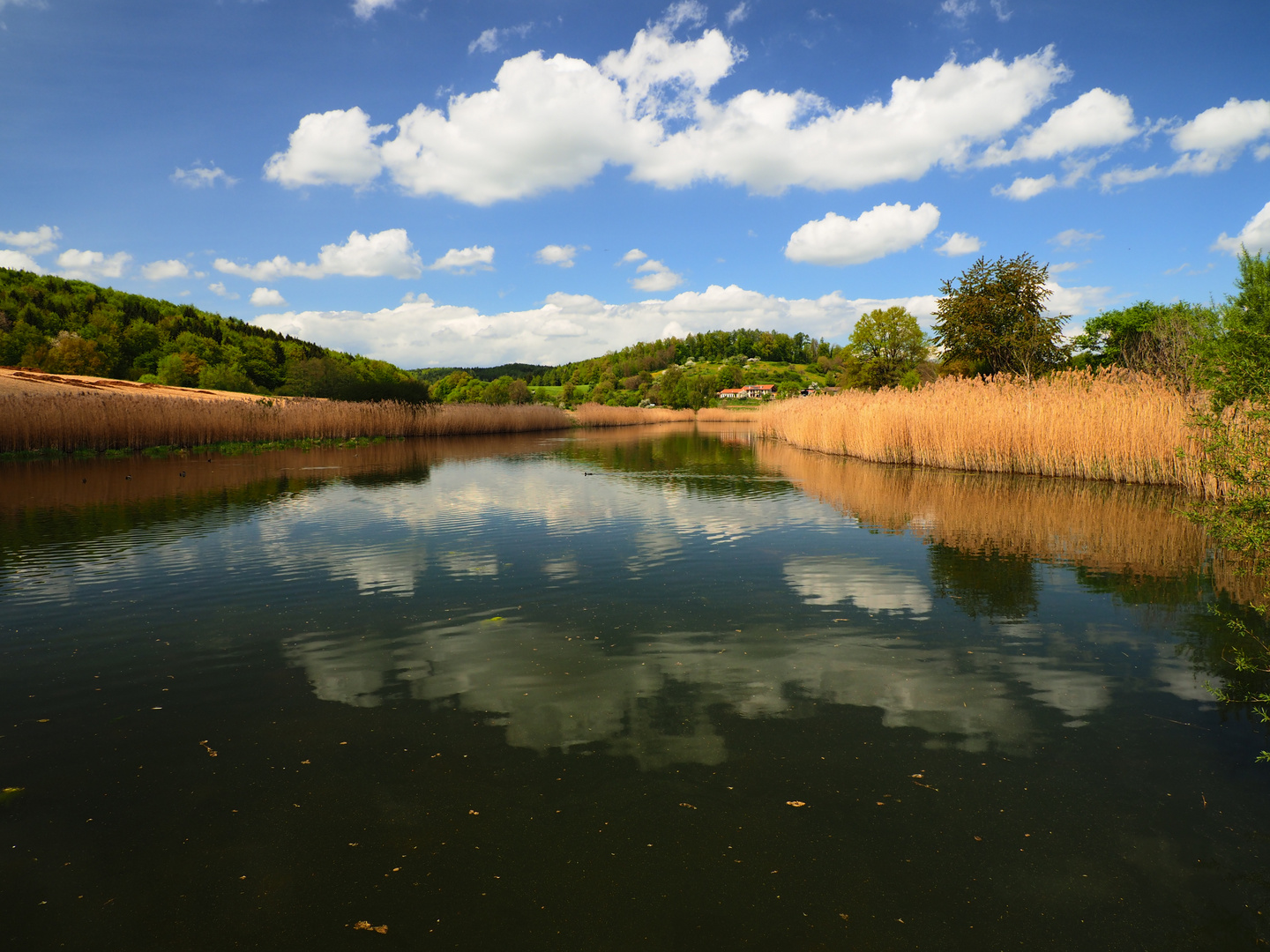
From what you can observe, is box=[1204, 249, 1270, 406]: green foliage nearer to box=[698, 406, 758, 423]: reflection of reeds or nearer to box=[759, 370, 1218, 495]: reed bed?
box=[759, 370, 1218, 495]: reed bed

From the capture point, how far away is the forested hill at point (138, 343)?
66750 millimetres

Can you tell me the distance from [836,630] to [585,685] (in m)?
2.43

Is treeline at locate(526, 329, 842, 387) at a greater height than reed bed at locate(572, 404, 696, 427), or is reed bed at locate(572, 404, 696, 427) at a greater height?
treeline at locate(526, 329, 842, 387)

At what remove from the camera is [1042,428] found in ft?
52.4

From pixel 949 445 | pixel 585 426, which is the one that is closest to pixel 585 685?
pixel 949 445

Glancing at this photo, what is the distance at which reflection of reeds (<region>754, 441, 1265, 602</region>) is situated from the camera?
841 cm

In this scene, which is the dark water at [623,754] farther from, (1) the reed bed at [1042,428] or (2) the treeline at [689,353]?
(2) the treeline at [689,353]

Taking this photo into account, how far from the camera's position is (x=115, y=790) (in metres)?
3.48

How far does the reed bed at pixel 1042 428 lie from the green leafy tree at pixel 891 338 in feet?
180

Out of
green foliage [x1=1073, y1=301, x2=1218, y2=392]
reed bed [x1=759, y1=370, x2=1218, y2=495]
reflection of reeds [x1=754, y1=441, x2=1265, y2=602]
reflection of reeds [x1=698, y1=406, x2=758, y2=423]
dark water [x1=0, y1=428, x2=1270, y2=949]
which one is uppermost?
green foliage [x1=1073, y1=301, x2=1218, y2=392]

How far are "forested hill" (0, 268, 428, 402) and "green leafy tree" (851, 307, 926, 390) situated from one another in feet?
167

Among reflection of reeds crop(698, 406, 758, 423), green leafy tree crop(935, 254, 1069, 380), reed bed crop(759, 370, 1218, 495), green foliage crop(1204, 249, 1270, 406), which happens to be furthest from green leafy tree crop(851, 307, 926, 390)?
green foliage crop(1204, 249, 1270, 406)

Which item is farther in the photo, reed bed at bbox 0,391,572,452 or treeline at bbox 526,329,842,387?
treeline at bbox 526,329,842,387

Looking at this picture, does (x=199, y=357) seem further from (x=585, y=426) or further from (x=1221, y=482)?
(x=1221, y=482)
